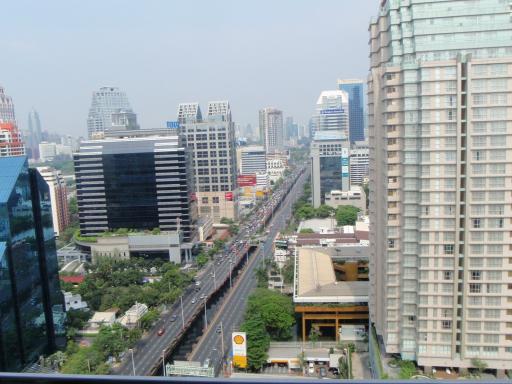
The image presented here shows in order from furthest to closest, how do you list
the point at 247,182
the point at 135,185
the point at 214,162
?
the point at 247,182, the point at 214,162, the point at 135,185

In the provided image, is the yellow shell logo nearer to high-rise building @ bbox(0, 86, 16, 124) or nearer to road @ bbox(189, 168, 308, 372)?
road @ bbox(189, 168, 308, 372)

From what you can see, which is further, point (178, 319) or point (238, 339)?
point (178, 319)

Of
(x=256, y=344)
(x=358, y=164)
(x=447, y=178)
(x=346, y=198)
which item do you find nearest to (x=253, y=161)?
(x=358, y=164)

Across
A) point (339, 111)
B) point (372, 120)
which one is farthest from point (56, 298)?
point (339, 111)

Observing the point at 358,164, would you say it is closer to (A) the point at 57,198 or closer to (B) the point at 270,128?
(A) the point at 57,198

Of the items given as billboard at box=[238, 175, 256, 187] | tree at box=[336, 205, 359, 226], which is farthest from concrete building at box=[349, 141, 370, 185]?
tree at box=[336, 205, 359, 226]

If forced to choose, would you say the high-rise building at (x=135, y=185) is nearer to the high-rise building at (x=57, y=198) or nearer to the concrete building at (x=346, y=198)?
the high-rise building at (x=57, y=198)
